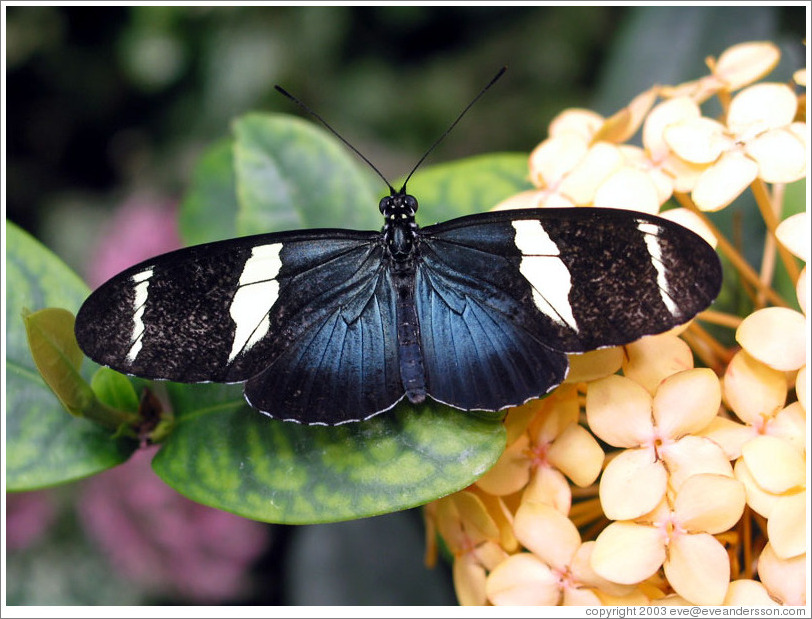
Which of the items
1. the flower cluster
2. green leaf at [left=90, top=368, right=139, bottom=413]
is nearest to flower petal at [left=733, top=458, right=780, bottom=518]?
the flower cluster

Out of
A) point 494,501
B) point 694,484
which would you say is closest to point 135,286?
point 494,501

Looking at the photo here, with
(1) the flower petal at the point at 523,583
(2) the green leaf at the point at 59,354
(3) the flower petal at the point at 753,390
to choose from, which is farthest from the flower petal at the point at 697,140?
(2) the green leaf at the point at 59,354

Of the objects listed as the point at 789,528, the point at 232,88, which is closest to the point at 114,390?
the point at 789,528

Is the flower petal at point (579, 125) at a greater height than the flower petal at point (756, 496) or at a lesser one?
greater

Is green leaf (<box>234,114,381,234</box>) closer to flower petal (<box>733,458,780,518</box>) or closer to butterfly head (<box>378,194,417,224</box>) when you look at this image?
butterfly head (<box>378,194,417,224</box>)

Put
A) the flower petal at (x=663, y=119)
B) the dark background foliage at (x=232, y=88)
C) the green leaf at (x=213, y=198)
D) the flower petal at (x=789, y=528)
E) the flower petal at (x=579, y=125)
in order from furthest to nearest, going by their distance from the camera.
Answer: the dark background foliage at (x=232, y=88)
the green leaf at (x=213, y=198)
the flower petal at (x=579, y=125)
the flower petal at (x=663, y=119)
the flower petal at (x=789, y=528)

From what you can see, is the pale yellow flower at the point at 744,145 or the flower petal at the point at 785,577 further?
the pale yellow flower at the point at 744,145

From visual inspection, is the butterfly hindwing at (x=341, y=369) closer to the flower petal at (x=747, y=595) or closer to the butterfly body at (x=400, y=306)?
the butterfly body at (x=400, y=306)
